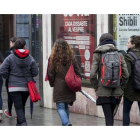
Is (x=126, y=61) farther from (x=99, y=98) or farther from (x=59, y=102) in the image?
(x=59, y=102)

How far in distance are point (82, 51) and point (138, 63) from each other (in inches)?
121

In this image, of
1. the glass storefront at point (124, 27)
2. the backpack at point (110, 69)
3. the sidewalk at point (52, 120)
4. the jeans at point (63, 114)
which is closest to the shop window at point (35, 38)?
the sidewalk at point (52, 120)

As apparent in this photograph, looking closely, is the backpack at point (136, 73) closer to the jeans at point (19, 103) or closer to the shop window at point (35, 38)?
the jeans at point (19, 103)

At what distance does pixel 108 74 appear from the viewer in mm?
6688

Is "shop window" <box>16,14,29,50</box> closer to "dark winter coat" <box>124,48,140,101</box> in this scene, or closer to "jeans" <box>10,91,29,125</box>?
"jeans" <box>10,91,29,125</box>

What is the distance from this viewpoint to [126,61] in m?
7.13

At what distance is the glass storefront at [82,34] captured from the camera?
9773mm

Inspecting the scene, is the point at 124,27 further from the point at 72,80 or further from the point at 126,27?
the point at 72,80

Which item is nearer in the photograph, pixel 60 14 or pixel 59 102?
pixel 59 102

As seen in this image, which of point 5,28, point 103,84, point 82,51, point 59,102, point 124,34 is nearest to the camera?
point 103,84

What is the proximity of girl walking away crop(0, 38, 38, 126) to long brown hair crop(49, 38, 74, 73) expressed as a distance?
2.01 ft

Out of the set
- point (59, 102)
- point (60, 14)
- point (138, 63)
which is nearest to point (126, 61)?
point (138, 63)

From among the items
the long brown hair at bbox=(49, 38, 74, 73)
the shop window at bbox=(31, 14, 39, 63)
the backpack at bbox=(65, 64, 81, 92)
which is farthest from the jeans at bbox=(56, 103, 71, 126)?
the shop window at bbox=(31, 14, 39, 63)

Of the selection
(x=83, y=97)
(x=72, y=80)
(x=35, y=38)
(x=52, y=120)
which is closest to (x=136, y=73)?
(x=72, y=80)
